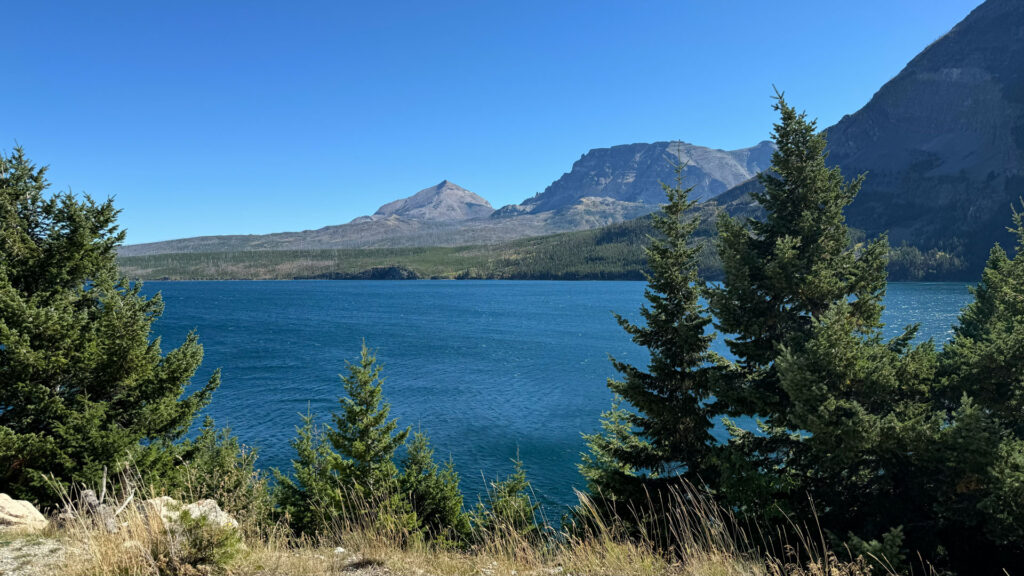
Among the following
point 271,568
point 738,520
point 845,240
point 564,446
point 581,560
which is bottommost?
point 564,446

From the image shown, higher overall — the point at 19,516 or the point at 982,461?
the point at 19,516

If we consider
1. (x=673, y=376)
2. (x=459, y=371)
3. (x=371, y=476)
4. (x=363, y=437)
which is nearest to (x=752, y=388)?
(x=673, y=376)

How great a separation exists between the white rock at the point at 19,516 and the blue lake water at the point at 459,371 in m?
22.7

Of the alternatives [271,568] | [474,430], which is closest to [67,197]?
[271,568]

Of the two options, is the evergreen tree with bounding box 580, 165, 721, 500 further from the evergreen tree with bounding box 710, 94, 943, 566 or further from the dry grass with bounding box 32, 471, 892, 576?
the dry grass with bounding box 32, 471, 892, 576

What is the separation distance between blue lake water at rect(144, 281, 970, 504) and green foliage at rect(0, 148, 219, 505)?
782 inches

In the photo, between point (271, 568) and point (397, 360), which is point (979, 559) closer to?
point (271, 568)

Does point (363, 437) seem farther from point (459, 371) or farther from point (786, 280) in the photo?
point (459, 371)

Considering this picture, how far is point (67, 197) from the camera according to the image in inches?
537

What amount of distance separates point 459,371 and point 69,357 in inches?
2018

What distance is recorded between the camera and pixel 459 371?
2459 inches

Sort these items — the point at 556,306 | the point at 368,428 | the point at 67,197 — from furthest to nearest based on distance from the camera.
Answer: the point at 556,306 < the point at 368,428 < the point at 67,197

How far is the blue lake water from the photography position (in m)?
37.0

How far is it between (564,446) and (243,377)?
40670 millimetres
